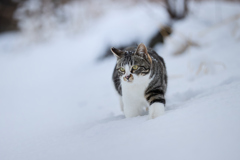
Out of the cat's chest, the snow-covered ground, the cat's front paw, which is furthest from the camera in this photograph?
the cat's chest

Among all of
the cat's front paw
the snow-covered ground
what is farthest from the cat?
the snow-covered ground

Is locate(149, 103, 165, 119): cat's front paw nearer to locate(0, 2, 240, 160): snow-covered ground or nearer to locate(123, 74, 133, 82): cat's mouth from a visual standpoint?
locate(0, 2, 240, 160): snow-covered ground

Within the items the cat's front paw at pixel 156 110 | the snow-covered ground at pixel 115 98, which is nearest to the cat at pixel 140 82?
the cat's front paw at pixel 156 110

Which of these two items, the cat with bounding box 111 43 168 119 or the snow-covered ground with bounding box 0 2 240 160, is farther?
the cat with bounding box 111 43 168 119

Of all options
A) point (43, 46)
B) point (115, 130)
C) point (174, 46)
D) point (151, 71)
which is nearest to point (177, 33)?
point (174, 46)

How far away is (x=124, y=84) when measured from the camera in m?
1.46

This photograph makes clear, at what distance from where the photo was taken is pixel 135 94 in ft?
4.81

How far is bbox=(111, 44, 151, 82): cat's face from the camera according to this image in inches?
54.1

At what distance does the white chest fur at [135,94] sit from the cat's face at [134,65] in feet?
0.10

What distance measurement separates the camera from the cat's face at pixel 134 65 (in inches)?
54.1

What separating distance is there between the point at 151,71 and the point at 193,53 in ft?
6.50

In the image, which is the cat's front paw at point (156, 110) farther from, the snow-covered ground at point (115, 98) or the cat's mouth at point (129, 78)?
the cat's mouth at point (129, 78)

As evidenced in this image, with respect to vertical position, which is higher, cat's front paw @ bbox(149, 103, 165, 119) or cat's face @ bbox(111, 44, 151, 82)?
cat's face @ bbox(111, 44, 151, 82)

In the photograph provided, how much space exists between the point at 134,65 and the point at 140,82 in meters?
0.12
